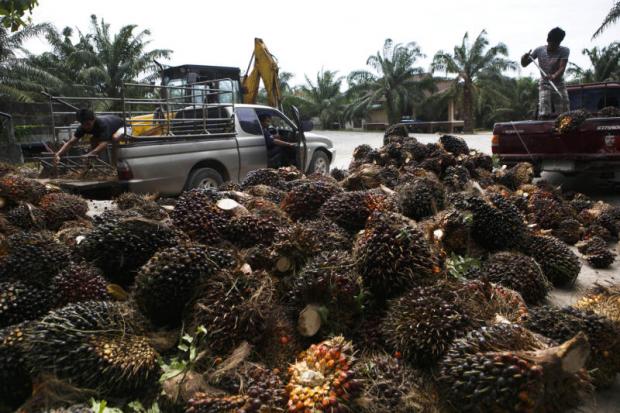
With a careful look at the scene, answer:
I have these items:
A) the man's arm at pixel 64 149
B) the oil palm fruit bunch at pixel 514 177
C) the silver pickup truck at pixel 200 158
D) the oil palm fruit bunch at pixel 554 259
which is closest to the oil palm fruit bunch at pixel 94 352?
the oil palm fruit bunch at pixel 554 259

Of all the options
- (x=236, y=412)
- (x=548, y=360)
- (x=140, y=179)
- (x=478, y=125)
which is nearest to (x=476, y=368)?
(x=548, y=360)

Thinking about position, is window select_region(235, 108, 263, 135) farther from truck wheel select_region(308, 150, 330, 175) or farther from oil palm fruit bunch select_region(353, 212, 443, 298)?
oil palm fruit bunch select_region(353, 212, 443, 298)

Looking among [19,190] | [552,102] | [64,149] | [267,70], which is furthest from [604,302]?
[267,70]

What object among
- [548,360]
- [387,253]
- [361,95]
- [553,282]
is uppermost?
[361,95]

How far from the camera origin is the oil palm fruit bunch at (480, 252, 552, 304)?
346 cm

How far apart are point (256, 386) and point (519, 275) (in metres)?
2.21

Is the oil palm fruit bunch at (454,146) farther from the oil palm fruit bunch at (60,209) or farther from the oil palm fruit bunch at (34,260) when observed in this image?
the oil palm fruit bunch at (34,260)

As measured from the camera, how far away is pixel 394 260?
290cm

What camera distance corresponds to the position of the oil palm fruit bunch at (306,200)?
409cm

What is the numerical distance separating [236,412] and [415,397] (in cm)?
86

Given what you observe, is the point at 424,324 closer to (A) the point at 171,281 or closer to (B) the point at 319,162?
(A) the point at 171,281

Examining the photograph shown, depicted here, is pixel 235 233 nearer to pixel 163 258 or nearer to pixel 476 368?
pixel 163 258

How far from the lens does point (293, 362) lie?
2518 mm

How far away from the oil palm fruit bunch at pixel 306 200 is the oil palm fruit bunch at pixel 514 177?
3.80 meters
